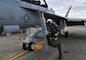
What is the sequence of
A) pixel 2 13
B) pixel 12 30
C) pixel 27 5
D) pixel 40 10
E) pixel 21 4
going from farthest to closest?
pixel 40 10, pixel 27 5, pixel 21 4, pixel 12 30, pixel 2 13

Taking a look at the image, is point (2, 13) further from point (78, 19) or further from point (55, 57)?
point (78, 19)

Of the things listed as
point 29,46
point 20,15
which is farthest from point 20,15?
point 29,46

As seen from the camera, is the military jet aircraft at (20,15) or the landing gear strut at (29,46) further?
the landing gear strut at (29,46)

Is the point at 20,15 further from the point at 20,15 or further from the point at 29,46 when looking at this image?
the point at 29,46

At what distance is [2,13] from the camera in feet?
24.5

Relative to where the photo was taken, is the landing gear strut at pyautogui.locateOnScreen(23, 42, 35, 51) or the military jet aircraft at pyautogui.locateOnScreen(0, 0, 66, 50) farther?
the landing gear strut at pyautogui.locateOnScreen(23, 42, 35, 51)

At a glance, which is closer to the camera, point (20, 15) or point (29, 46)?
A: point (20, 15)

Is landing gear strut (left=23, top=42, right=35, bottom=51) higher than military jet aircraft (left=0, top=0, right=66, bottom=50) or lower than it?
lower

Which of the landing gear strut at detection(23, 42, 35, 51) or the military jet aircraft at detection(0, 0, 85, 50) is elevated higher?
the military jet aircraft at detection(0, 0, 85, 50)

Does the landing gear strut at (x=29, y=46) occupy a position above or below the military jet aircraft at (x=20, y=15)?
below

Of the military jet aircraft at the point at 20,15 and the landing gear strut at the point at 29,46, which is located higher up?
the military jet aircraft at the point at 20,15

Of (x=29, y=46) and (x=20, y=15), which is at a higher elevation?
(x=20, y=15)

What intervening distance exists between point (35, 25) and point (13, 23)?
2.54 meters

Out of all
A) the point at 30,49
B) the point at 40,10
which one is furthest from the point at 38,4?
the point at 30,49
